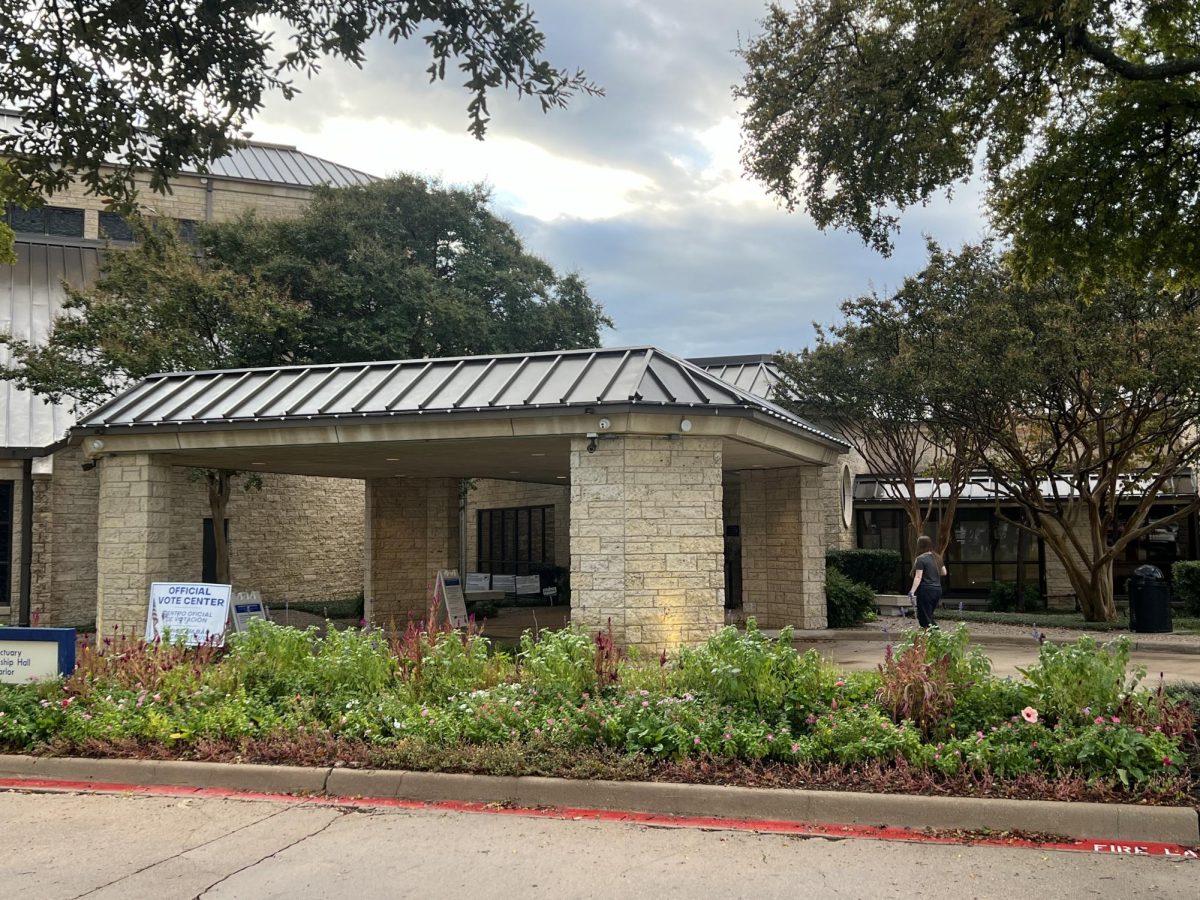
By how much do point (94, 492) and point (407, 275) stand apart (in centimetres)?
920

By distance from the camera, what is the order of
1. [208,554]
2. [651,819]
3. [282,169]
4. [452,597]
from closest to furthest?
[651,819]
[452,597]
[208,554]
[282,169]

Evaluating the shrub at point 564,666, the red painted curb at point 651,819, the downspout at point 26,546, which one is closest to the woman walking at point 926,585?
the shrub at point 564,666

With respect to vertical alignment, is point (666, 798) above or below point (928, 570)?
below

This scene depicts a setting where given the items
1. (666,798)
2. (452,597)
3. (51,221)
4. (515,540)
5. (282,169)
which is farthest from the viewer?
(282,169)

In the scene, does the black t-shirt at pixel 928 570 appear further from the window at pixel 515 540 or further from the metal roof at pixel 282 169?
the metal roof at pixel 282 169

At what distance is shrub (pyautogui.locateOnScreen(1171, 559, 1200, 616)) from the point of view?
69.8 ft

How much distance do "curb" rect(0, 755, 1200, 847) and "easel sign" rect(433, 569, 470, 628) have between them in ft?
31.2

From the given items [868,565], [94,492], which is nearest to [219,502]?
[94,492]

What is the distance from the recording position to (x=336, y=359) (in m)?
25.6

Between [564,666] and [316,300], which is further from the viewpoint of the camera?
[316,300]

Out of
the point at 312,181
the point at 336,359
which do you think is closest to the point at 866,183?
the point at 336,359

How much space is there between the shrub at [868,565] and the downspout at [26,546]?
17.4m

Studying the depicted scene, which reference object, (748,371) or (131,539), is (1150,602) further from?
(131,539)

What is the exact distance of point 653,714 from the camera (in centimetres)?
759
